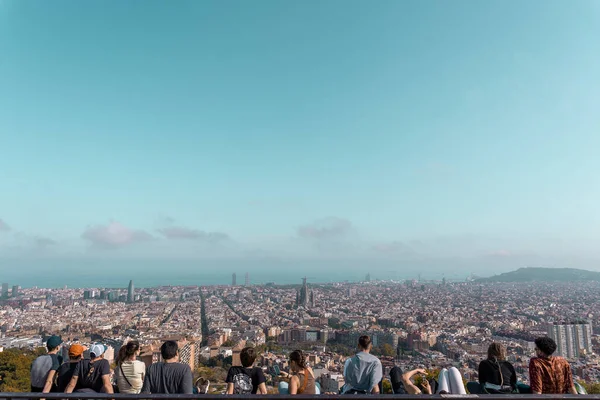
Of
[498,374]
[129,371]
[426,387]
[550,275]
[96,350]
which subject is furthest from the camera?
[550,275]

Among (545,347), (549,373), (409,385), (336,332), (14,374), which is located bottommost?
(336,332)

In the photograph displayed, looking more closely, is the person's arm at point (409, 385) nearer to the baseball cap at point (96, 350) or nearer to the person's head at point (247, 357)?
the person's head at point (247, 357)

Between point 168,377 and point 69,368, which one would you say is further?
point 69,368

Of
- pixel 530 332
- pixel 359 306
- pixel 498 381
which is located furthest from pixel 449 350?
pixel 359 306

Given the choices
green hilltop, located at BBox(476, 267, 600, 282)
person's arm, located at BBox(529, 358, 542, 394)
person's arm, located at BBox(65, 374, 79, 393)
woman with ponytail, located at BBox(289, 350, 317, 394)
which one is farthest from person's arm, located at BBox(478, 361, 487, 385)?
green hilltop, located at BBox(476, 267, 600, 282)

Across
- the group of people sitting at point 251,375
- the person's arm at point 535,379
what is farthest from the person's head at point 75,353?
the person's arm at point 535,379

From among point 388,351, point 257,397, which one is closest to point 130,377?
point 257,397

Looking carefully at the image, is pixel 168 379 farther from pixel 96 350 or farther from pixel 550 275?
pixel 550 275
